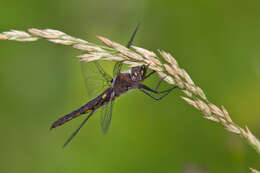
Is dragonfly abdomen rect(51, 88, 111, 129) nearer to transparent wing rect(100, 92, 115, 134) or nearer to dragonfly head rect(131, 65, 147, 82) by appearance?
transparent wing rect(100, 92, 115, 134)

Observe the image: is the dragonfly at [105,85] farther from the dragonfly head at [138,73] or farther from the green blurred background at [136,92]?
the green blurred background at [136,92]

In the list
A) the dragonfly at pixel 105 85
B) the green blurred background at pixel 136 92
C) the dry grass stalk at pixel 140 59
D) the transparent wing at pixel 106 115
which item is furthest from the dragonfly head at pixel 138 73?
the green blurred background at pixel 136 92

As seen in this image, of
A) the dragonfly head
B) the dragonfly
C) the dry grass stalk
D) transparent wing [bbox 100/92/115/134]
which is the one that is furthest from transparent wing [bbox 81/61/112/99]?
the dry grass stalk

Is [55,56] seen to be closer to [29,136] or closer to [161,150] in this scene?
[29,136]

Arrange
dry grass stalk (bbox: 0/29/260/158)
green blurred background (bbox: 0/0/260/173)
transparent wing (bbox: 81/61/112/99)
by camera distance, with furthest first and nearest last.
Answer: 1. green blurred background (bbox: 0/0/260/173)
2. transparent wing (bbox: 81/61/112/99)
3. dry grass stalk (bbox: 0/29/260/158)

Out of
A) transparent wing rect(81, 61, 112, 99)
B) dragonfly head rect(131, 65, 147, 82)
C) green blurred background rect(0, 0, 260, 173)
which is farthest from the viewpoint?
green blurred background rect(0, 0, 260, 173)

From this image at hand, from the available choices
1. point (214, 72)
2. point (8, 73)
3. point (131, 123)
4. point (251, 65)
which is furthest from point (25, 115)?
point (251, 65)


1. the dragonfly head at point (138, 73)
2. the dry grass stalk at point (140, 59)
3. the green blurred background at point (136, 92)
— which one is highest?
the dry grass stalk at point (140, 59)
